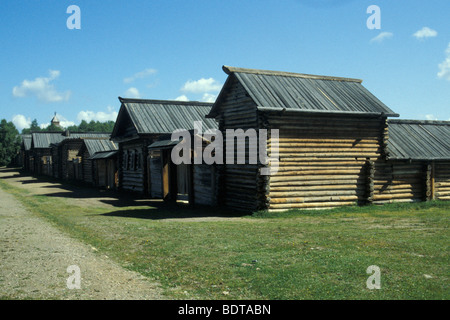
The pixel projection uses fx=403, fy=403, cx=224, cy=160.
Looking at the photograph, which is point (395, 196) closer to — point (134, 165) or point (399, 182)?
point (399, 182)

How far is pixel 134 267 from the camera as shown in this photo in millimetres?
8297

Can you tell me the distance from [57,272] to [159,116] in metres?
20.8

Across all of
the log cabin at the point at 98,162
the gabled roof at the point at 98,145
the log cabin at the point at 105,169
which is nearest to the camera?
the log cabin at the point at 105,169

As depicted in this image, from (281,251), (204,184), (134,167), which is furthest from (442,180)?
(134,167)

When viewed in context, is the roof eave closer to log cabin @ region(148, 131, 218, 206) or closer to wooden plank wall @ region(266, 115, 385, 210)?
wooden plank wall @ region(266, 115, 385, 210)

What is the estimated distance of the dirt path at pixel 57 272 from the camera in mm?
6516

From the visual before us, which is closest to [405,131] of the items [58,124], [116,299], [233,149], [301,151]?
[301,151]

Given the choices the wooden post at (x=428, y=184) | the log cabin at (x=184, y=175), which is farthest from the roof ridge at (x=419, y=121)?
the log cabin at (x=184, y=175)

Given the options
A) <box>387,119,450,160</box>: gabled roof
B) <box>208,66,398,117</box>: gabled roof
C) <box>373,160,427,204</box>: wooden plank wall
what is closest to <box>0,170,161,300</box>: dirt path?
<box>208,66,398,117</box>: gabled roof

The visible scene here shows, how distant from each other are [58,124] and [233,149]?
148 metres

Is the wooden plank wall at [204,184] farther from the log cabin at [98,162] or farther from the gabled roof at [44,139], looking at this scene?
the gabled roof at [44,139]

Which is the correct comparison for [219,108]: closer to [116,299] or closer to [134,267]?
[134,267]

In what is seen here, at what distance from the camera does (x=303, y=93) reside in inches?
739

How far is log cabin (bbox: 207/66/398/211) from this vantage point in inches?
668
